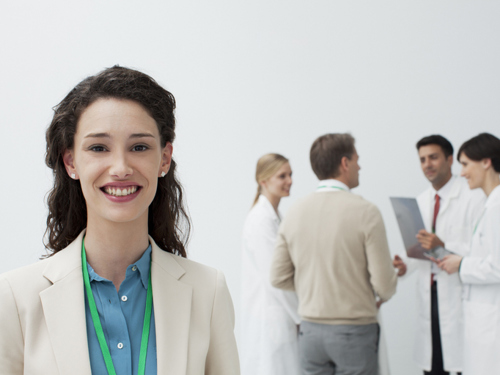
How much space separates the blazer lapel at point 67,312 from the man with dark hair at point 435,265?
2.48m

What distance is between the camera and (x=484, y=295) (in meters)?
2.85

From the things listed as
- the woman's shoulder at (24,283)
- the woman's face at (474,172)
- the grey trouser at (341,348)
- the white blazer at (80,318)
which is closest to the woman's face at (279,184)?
the grey trouser at (341,348)

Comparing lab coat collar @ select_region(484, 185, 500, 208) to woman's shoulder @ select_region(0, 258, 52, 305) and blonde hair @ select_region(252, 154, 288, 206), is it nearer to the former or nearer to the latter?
blonde hair @ select_region(252, 154, 288, 206)

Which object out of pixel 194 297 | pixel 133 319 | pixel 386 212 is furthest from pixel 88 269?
pixel 386 212

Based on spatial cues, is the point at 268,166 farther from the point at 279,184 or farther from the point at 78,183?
the point at 78,183

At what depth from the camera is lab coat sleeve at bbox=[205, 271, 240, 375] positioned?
122 cm

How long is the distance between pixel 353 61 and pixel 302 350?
2.85m

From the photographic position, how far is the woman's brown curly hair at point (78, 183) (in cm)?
115

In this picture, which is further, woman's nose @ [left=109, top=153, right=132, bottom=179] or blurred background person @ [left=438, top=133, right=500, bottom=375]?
blurred background person @ [left=438, top=133, right=500, bottom=375]

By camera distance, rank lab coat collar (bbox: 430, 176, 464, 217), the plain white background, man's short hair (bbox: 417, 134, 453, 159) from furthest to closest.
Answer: the plain white background → man's short hair (bbox: 417, 134, 453, 159) → lab coat collar (bbox: 430, 176, 464, 217)

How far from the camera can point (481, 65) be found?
4305 mm

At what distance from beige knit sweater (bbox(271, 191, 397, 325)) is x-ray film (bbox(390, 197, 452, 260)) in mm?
551

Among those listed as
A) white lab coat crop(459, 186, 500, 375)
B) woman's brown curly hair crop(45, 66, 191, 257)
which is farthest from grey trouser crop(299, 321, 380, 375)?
woman's brown curly hair crop(45, 66, 191, 257)

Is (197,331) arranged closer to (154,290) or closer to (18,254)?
(154,290)
